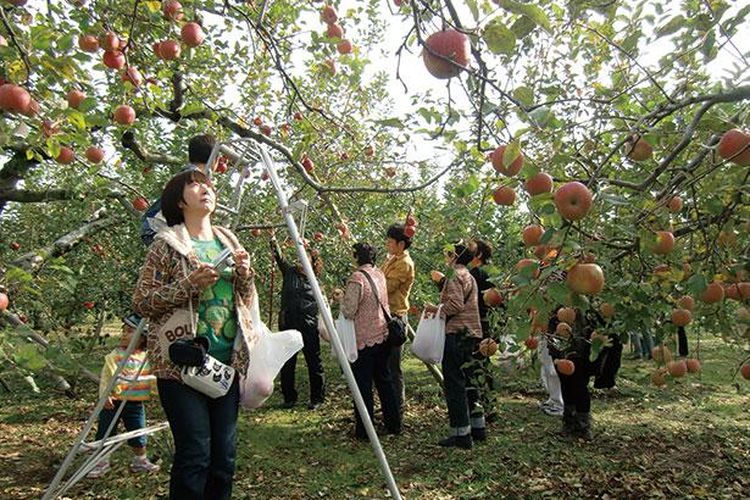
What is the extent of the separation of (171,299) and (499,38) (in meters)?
1.46

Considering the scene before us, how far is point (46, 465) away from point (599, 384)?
5101 millimetres

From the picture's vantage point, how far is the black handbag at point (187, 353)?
6.28 feet

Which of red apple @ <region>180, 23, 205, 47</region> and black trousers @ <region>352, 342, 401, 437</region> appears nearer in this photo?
red apple @ <region>180, 23, 205, 47</region>

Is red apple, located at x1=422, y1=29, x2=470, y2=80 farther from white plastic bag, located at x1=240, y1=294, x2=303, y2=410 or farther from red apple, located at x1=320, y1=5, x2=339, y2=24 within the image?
red apple, located at x1=320, y1=5, x2=339, y2=24

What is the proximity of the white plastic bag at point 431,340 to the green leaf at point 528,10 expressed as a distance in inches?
123

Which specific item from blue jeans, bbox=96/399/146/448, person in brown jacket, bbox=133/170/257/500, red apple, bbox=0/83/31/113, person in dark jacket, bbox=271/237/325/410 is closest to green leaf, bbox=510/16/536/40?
person in brown jacket, bbox=133/170/257/500

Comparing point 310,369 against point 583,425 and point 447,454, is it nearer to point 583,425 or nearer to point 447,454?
point 447,454

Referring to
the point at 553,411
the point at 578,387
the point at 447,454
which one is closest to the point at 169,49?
the point at 447,454

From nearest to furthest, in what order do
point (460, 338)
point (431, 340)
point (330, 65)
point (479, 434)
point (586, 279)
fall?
point (586, 279)
point (330, 65)
point (431, 340)
point (460, 338)
point (479, 434)

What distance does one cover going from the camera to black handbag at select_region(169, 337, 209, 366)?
1.92 metres

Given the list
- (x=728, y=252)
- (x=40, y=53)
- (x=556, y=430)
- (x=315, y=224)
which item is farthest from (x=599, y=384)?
(x=40, y=53)

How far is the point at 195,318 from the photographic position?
2029 millimetres

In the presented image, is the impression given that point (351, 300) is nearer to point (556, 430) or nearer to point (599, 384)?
point (556, 430)

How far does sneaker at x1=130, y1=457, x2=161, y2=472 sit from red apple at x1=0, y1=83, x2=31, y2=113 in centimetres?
259
